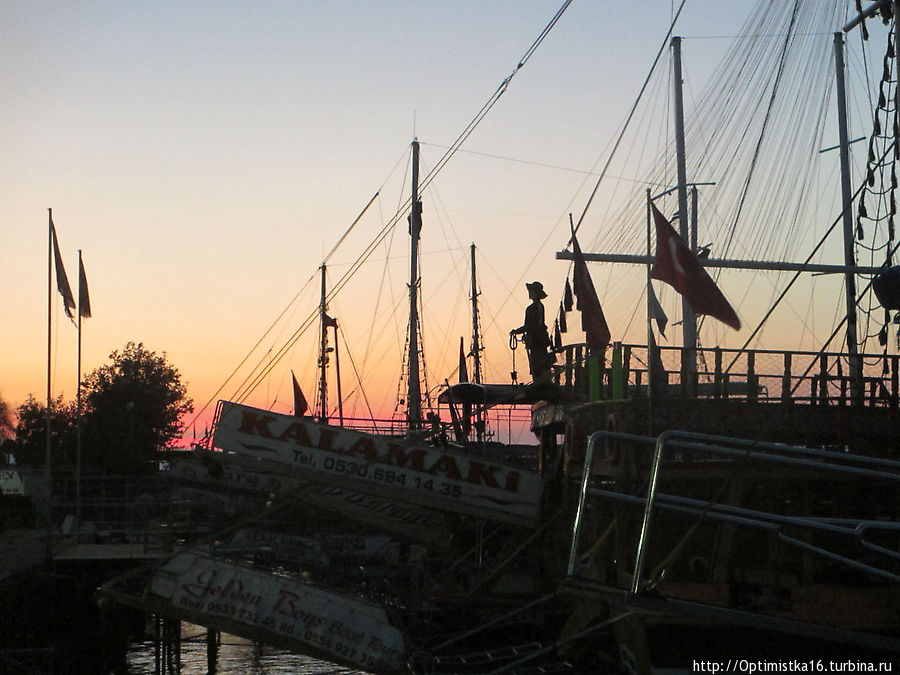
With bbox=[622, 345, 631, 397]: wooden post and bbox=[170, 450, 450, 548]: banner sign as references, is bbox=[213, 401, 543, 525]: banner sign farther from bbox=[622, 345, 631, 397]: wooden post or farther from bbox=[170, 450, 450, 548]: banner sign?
bbox=[622, 345, 631, 397]: wooden post

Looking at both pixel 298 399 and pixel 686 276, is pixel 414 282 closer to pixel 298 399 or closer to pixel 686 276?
pixel 298 399

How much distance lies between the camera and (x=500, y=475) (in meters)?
19.3

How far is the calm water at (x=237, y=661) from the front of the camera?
3194cm

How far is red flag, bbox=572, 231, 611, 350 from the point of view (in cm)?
2248

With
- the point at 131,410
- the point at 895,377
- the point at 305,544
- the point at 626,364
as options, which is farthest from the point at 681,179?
the point at 131,410

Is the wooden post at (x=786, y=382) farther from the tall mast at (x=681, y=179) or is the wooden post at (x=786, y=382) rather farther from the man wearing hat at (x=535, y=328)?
the tall mast at (x=681, y=179)

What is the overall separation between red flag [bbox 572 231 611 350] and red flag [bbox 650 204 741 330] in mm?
2281

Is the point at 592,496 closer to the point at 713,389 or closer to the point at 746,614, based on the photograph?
the point at 746,614

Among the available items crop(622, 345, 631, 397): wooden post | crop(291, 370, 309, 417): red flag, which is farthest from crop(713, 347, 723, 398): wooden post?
crop(291, 370, 309, 417): red flag

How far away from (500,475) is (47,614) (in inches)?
737

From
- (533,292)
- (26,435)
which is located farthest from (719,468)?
(26,435)

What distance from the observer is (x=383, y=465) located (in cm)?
1889

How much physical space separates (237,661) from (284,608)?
18.0 metres

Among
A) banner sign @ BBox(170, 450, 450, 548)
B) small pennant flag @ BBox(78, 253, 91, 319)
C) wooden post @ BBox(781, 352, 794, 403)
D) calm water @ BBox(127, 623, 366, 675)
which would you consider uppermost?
small pennant flag @ BBox(78, 253, 91, 319)
